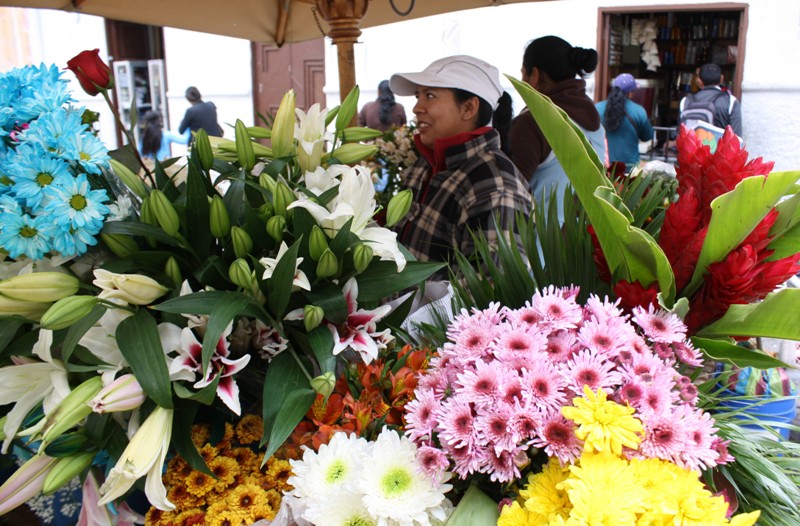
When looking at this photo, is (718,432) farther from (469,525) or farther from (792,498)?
(469,525)

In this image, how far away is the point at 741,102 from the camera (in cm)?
591

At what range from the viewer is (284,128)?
1.00 m

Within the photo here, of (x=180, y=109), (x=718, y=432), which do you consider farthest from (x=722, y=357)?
(x=180, y=109)

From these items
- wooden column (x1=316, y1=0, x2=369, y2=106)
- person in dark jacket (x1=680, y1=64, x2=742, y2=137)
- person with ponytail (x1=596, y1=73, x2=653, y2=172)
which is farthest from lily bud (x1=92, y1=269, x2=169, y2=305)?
person in dark jacket (x1=680, y1=64, x2=742, y2=137)

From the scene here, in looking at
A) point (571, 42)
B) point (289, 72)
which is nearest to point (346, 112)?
point (571, 42)

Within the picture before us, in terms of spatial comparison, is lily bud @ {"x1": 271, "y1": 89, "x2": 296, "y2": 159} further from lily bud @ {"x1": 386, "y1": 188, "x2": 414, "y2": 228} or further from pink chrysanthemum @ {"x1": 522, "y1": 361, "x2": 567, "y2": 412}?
pink chrysanthemum @ {"x1": 522, "y1": 361, "x2": 567, "y2": 412}

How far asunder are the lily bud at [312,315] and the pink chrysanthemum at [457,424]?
221mm

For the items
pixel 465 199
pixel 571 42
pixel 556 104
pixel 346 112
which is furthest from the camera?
pixel 571 42

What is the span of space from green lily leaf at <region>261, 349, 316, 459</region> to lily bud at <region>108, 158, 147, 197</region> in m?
0.31

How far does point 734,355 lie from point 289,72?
7.62 m

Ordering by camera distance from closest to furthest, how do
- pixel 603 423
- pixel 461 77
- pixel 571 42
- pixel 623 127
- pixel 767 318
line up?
1. pixel 603 423
2. pixel 767 318
3. pixel 461 77
4. pixel 623 127
5. pixel 571 42

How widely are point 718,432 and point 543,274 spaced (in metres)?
0.29

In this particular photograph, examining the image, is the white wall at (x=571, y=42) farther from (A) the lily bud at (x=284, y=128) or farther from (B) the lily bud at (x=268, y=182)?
(B) the lily bud at (x=268, y=182)

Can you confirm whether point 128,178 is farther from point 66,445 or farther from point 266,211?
point 66,445
